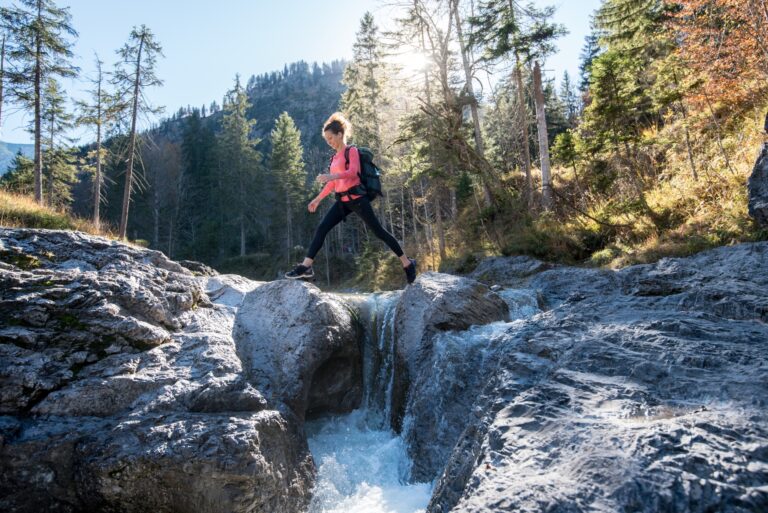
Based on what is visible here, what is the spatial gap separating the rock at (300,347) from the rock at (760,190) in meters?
6.67

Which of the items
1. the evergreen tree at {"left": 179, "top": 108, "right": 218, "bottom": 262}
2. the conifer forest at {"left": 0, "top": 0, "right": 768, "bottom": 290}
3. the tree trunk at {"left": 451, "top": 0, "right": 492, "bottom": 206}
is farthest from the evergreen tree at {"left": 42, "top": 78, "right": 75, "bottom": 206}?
the tree trunk at {"left": 451, "top": 0, "right": 492, "bottom": 206}

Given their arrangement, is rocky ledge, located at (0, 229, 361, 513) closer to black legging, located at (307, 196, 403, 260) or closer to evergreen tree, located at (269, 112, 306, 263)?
black legging, located at (307, 196, 403, 260)

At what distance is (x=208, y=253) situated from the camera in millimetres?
45281

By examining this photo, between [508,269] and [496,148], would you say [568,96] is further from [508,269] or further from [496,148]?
[508,269]

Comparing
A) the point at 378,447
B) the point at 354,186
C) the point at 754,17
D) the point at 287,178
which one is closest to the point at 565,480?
the point at 378,447

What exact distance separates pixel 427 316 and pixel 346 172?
7.52 feet

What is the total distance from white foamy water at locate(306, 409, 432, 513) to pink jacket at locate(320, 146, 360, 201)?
3.19 meters

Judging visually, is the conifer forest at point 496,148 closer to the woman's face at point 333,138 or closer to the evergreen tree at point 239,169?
the evergreen tree at point 239,169

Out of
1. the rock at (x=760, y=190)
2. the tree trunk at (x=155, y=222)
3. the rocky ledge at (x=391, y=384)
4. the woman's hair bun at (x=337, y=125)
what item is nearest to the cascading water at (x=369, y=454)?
the rocky ledge at (x=391, y=384)

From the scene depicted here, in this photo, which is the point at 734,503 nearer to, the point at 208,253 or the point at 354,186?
the point at 354,186

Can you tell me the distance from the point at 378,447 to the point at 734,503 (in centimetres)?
419

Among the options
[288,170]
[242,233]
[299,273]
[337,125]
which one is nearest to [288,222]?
[288,170]

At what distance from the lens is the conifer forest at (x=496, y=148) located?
957 centimetres

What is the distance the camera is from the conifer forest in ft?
31.4
